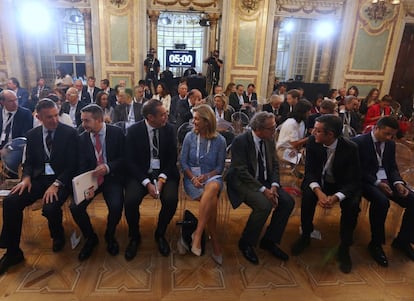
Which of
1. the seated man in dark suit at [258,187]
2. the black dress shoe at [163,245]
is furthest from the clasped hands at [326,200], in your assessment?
the black dress shoe at [163,245]

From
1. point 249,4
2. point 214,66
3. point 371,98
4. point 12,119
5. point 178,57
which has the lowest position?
point 12,119

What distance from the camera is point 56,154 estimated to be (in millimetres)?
2404

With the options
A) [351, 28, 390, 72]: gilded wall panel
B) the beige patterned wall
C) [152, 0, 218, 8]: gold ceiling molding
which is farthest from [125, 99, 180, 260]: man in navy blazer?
[351, 28, 390, 72]: gilded wall panel

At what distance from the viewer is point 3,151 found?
2.58 m

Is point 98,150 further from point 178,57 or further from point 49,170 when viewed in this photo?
point 178,57

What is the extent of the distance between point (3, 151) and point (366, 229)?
11.4 ft

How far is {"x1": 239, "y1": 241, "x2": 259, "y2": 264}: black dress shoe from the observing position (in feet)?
7.89

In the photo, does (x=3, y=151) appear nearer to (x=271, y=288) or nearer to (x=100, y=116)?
(x=100, y=116)

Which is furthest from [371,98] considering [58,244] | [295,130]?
[58,244]

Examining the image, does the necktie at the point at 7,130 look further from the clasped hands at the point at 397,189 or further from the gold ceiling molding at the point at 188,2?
the gold ceiling molding at the point at 188,2

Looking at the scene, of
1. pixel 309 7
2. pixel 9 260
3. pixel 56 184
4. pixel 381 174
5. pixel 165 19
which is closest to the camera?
pixel 9 260

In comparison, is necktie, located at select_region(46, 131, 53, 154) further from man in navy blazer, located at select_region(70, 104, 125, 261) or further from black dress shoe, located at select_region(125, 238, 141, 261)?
black dress shoe, located at select_region(125, 238, 141, 261)

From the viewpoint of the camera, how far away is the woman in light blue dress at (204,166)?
2357mm

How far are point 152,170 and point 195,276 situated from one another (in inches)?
37.4
